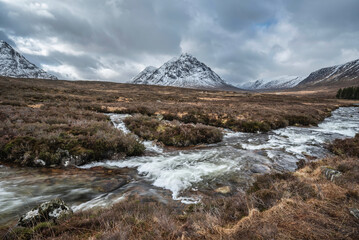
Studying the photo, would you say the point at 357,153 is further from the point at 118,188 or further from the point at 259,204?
the point at 118,188

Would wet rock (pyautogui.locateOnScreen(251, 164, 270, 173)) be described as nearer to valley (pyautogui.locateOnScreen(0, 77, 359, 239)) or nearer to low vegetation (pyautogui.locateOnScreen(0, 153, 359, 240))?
valley (pyautogui.locateOnScreen(0, 77, 359, 239))

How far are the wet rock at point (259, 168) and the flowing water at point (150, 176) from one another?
0.14ft

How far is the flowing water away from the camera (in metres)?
5.12

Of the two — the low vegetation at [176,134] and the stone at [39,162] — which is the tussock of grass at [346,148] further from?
the stone at [39,162]

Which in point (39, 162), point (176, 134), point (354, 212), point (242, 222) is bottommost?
point (39, 162)

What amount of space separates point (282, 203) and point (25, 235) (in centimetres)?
500

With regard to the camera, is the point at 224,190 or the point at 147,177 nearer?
the point at 224,190

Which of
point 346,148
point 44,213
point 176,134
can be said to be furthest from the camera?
point 176,134

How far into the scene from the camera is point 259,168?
7.57 m

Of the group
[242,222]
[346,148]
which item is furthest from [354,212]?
[346,148]

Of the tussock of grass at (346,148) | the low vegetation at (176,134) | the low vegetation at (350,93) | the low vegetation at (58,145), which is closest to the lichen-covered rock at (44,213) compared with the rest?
the low vegetation at (58,145)

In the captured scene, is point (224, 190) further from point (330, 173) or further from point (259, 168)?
point (330, 173)

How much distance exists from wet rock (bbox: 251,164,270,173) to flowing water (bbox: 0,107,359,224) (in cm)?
4

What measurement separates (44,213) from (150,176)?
12.5 feet
